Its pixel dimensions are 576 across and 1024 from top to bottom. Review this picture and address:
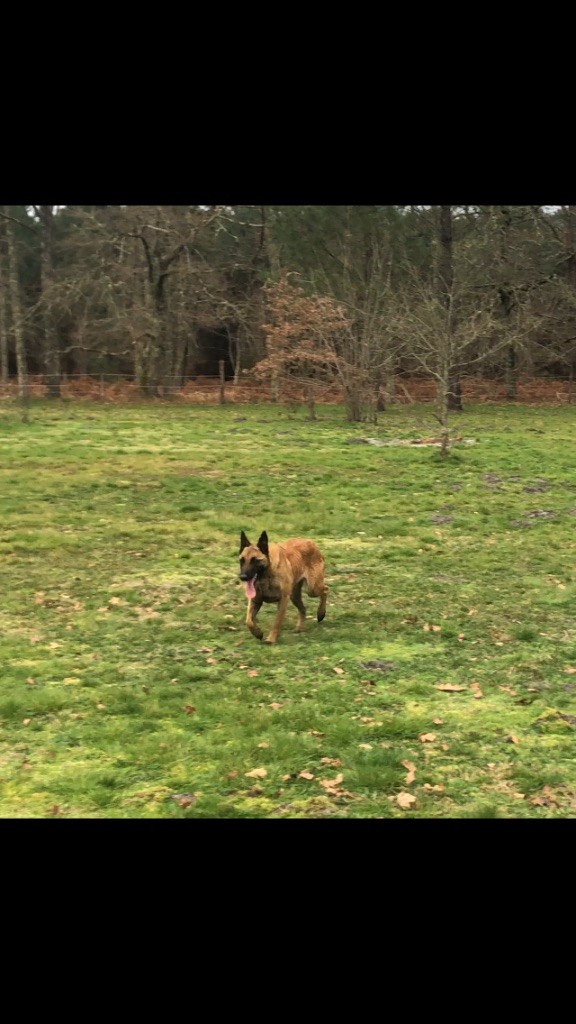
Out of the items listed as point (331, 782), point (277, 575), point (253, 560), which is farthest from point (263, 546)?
point (331, 782)

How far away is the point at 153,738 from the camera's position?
4.50 meters

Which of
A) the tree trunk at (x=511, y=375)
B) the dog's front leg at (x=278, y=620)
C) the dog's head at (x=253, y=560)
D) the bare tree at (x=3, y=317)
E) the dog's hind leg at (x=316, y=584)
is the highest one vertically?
the bare tree at (x=3, y=317)

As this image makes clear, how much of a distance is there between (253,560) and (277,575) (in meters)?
0.24

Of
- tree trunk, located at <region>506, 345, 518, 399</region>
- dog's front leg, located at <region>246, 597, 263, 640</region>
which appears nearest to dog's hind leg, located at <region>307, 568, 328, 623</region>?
dog's front leg, located at <region>246, 597, 263, 640</region>

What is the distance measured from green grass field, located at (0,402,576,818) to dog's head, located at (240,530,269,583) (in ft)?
1.77

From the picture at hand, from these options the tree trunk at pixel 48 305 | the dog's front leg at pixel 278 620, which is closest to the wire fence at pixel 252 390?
the tree trunk at pixel 48 305

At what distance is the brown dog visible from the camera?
5836 millimetres

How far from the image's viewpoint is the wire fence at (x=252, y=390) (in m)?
25.8

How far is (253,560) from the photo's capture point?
582 centimetres

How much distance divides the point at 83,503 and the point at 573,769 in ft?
26.1

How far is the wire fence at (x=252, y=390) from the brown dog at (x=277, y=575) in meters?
18.0

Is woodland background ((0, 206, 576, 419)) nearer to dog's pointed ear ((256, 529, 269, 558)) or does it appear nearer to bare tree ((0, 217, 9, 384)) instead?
bare tree ((0, 217, 9, 384))

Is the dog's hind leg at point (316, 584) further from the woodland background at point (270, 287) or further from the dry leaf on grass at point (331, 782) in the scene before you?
the woodland background at point (270, 287)
